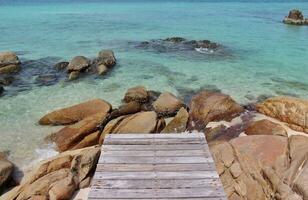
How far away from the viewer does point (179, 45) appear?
30.6 m

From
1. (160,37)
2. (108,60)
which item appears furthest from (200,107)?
(160,37)

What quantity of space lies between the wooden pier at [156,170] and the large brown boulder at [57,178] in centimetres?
321

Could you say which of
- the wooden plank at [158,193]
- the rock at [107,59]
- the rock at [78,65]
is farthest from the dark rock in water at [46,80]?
the wooden plank at [158,193]

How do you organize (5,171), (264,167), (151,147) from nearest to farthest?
(151,147) → (264,167) → (5,171)

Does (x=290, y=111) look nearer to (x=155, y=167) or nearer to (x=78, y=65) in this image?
(x=155, y=167)

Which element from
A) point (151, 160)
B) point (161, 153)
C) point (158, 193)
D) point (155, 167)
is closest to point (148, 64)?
point (161, 153)

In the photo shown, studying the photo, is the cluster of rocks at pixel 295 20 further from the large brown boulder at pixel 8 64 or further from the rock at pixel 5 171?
the rock at pixel 5 171

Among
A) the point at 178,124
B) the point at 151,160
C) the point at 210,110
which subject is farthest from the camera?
the point at 210,110

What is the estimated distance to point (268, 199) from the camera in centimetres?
845

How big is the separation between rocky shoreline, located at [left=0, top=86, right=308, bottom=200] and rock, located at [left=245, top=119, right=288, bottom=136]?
0.04m

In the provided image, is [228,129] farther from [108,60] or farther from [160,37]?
[160,37]

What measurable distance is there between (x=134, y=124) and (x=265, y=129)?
484 centimetres

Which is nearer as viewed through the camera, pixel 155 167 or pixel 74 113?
pixel 155 167

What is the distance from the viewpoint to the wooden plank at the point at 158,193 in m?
5.70
